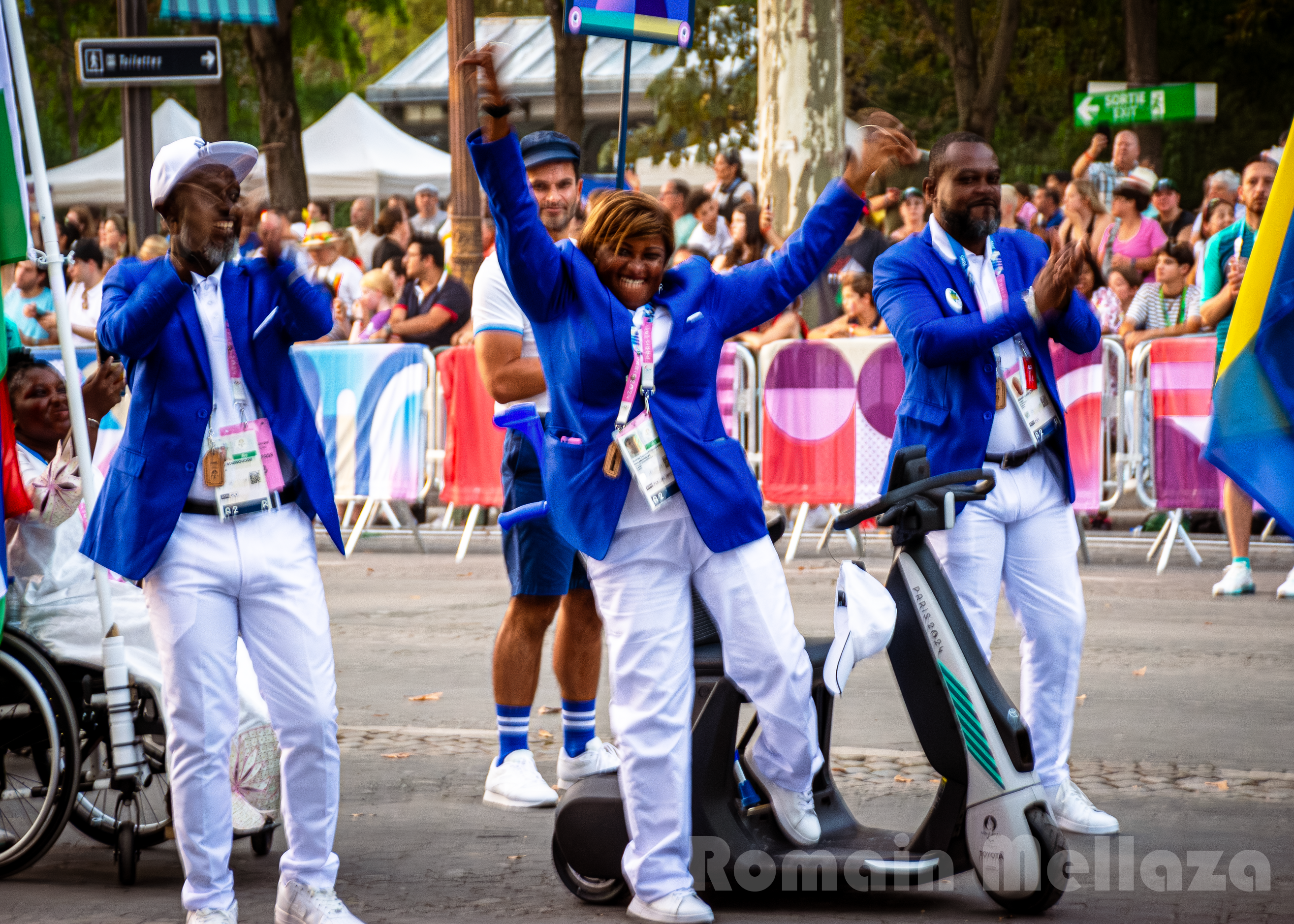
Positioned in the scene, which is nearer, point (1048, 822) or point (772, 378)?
point (1048, 822)

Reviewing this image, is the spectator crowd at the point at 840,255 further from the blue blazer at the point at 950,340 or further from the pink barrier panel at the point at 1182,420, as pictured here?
the blue blazer at the point at 950,340

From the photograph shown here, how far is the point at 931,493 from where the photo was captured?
444cm

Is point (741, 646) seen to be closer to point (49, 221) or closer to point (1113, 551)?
point (49, 221)

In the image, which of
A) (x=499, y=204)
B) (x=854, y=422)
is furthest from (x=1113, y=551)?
(x=499, y=204)

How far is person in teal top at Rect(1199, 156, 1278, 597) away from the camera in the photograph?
355 inches

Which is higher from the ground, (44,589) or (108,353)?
(108,353)

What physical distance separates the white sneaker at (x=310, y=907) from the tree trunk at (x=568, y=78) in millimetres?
18689

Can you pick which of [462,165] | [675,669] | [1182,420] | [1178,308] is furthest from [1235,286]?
[462,165]

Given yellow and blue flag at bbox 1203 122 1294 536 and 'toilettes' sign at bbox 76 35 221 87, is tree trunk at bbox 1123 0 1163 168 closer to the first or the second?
'toilettes' sign at bbox 76 35 221 87

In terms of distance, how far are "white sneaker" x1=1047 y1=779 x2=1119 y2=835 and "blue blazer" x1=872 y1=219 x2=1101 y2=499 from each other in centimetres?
89

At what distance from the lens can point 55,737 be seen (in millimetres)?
4820

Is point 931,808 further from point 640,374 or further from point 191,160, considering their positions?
point 191,160

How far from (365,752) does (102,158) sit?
2682cm

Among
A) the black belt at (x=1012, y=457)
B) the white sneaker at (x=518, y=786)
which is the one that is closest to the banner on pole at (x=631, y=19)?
the black belt at (x=1012, y=457)
